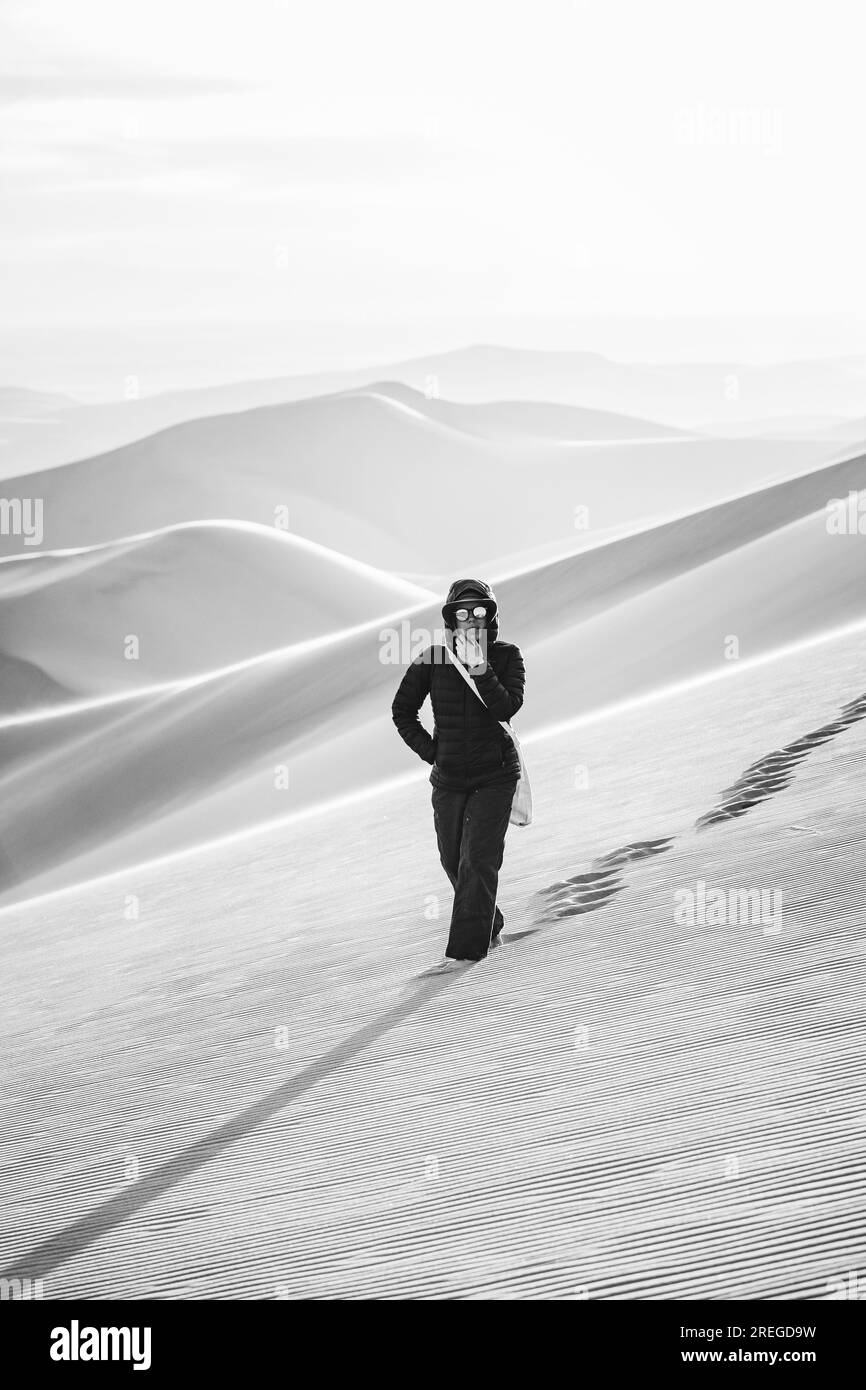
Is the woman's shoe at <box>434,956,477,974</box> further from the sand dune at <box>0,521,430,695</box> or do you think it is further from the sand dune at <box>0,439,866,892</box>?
the sand dune at <box>0,521,430,695</box>

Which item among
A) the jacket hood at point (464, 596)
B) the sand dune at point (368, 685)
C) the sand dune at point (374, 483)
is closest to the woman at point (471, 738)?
the jacket hood at point (464, 596)

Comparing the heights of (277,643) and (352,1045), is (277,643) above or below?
above

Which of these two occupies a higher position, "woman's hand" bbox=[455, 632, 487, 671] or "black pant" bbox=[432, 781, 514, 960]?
"woman's hand" bbox=[455, 632, 487, 671]

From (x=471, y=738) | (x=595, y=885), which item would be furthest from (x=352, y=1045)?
(x=595, y=885)

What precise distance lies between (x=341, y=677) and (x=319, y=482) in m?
113

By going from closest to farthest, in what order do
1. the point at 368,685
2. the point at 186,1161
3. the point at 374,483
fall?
the point at 186,1161 < the point at 368,685 < the point at 374,483

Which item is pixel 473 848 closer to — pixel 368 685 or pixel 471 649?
pixel 471 649

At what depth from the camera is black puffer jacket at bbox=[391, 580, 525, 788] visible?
22.6ft

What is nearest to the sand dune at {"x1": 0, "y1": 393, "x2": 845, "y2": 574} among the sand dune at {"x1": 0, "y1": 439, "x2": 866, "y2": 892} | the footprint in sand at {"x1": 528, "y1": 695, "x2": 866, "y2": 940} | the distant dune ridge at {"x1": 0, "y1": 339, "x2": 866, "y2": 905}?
the distant dune ridge at {"x1": 0, "y1": 339, "x2": 866, "y2": 905}

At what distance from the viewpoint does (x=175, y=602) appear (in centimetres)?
4775

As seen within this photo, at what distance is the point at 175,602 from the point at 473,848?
41722mm

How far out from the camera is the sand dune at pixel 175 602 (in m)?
43.5

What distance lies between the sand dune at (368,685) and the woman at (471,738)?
497 inches
